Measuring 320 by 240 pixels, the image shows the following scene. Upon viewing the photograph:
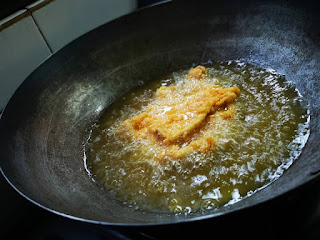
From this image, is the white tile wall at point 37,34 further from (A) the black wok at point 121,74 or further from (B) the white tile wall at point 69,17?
(A) the black wok at point 121,74

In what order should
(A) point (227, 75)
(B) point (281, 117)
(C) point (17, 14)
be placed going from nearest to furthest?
(B) point (281, 117) → (C) point (17, 14) → (A) point (227, 75)

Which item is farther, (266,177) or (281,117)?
(281,117)

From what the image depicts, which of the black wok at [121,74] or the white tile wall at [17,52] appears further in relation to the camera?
the white tile wall at [17,52]

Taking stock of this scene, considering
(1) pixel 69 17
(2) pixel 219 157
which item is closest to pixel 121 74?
(1) pixel 69 17

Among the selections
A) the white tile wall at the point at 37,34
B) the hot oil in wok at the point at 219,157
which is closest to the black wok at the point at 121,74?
the hot oil in wok at the point at 219,157

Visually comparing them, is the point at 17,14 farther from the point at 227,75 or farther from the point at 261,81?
the point at 261,81

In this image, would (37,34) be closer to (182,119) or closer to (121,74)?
(121,74)

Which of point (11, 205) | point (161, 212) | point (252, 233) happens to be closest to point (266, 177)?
point (252, 233)
